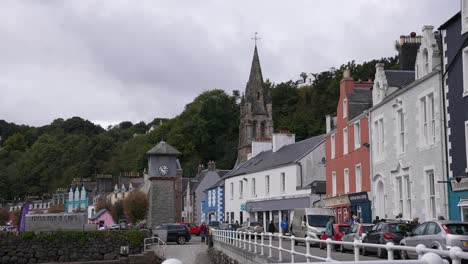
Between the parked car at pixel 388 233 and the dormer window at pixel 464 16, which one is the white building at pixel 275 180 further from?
the dormer window at pixel 464 16

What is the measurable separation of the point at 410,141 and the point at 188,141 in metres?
79.9

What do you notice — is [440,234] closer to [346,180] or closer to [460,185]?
[460,185]

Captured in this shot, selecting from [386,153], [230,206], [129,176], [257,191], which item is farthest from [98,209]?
[386,153]

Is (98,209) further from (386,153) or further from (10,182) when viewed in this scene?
(386,153)

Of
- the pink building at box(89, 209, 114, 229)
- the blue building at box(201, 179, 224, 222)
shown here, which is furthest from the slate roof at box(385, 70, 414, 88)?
the pink building at box(89, 209, 114, 229)

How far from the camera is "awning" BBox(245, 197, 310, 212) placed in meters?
44.4

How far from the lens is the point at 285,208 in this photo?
154ft

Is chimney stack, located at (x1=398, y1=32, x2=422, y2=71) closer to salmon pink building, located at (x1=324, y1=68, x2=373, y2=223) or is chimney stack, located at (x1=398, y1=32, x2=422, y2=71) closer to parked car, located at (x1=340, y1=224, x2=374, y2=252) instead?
salmon pink building, located at (x1=324, y1=68, x2=373, y2=223)

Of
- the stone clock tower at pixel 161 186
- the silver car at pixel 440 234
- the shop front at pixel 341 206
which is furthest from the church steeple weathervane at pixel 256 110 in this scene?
the silver car at pixel 440 234

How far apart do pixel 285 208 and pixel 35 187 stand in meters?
95.4

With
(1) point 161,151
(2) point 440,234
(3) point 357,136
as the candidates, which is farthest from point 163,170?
(2) point 440,234

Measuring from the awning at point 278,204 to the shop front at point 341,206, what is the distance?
533 cm

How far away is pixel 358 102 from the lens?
1405 inches

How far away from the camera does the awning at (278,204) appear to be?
146 ft
